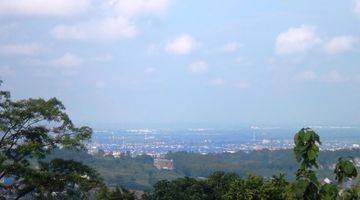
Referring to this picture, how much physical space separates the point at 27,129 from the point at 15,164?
1987mm

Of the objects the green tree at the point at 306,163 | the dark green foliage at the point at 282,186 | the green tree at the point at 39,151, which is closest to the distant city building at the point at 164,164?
the dark green foliage at the point at 282,186

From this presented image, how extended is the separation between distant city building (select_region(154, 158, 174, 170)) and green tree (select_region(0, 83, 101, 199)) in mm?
78564

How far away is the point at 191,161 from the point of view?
98.7 m

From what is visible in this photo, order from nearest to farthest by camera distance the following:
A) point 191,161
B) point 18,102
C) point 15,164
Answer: point 15,164, point 18,102, point 191,161

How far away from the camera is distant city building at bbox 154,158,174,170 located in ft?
317

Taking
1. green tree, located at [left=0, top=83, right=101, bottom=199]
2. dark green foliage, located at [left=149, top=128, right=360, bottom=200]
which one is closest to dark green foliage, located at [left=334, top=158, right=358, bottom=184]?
dark green foliage, located at [left=149, top=128, right=360, bottom=200]

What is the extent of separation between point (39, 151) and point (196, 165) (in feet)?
261

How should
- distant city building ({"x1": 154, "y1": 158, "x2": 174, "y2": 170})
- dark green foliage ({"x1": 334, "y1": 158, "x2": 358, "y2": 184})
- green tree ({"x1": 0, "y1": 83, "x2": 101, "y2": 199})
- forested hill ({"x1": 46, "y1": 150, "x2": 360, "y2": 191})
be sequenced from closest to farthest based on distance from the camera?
dark green foliage ({"x1": 334, "y1": 158, "x2": 358, "y2": 184}) < green tree ({"x1": 0, "y1": 83, "x2": 101, "y2": 199}) < forested hill ({"x1": 46, "y1": 150, "x2": 360, "y2": 191}) < distant city building ({"x1": 154, "y1": 158, "x2": 174, "y2": 170})

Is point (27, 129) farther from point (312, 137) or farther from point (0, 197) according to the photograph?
point (312, 137)

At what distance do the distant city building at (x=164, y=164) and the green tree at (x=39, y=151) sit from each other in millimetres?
78564

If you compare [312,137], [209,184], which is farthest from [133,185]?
[312,137]

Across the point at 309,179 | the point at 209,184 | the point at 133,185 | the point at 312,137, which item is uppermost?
the point at 312,137

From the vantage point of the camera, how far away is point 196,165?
94.9 meters

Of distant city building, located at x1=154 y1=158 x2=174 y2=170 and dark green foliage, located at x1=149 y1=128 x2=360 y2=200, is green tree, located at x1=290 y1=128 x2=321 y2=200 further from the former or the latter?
distant city building, located at x1=154 y1=158 x2=174 y2=170
